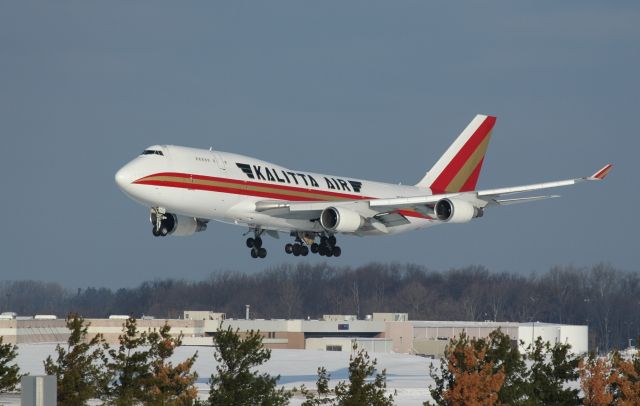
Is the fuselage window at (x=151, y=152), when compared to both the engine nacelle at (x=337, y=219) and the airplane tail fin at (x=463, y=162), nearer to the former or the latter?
the engine nacelle at (x=337, y=219)

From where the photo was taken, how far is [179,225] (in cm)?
6562

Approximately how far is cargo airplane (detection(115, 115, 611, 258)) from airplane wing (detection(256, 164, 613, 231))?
6 centimetres

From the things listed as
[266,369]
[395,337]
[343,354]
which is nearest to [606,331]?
[395,337]

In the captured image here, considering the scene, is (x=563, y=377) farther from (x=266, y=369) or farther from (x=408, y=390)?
(x=266, y=369)

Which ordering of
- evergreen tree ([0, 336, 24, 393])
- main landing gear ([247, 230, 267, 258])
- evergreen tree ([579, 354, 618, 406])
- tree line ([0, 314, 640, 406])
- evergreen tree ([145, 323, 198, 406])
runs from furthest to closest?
1. main landing gear ([247, 230, 267, 258])
2. evergreen tree ([579, 354, 618, 406])
3. evergreen tree ([0, 336, 24, 393])
4. evergreen tree ([145, 323, 198, 406])
5. tree line ([0, 314, 640, 406])

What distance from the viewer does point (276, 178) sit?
6378 cm

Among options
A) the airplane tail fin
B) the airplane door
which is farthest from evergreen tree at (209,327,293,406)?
the airplane tail fin

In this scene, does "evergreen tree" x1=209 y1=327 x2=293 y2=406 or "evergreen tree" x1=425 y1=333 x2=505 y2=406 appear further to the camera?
"evergreen tree" x1=425 y1=333 x2=505 y2=406

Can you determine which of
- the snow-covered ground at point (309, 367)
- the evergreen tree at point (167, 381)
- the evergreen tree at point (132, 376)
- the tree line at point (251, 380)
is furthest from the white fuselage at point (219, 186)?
the snow-covered ground at point (309, 367)

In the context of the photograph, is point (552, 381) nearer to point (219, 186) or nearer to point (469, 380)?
point (469, 380)

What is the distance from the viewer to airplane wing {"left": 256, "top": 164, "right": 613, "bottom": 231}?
6222 centimetres

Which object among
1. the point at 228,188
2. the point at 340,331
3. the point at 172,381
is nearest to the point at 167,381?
the point at 172,381

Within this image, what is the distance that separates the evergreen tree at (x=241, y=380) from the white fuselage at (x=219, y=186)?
21.7 ft

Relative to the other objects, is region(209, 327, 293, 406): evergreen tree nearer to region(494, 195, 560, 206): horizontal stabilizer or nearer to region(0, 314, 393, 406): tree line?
region(0, 314, 393, 406): tree line
